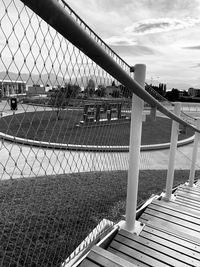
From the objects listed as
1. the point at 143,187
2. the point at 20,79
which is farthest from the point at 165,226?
the point at 143,187

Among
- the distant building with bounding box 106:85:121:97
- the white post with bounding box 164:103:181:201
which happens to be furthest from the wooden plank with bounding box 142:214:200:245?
the distant building with bounding box 106:85:121:97

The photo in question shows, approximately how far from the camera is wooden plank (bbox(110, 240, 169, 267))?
1.57 metres

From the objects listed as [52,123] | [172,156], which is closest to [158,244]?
[172,156]

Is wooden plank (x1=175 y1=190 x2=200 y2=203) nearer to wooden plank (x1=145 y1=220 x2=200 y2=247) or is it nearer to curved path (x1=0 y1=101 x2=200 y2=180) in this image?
wooden plank (x1=145 y1=220 x2=200 y2=247)

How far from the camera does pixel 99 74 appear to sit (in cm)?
172

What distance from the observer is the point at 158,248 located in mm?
1715

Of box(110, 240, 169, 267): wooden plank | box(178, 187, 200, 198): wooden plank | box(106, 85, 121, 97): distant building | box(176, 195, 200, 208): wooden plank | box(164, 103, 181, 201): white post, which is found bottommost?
box(178, 187, 200, 198): wooden plank

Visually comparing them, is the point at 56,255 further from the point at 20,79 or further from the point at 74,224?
the point at 20,79

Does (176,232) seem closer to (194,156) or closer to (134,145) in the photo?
(134,145)

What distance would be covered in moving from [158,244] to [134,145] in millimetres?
798

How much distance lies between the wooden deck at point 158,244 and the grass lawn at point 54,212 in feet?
Answer: 2.45

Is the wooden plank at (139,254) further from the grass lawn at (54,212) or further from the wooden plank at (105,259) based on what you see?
the grass lawn at (54,212)

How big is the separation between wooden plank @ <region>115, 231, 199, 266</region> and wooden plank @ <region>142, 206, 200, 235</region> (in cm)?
44

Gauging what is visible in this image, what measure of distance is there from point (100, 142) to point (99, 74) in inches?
57.9
